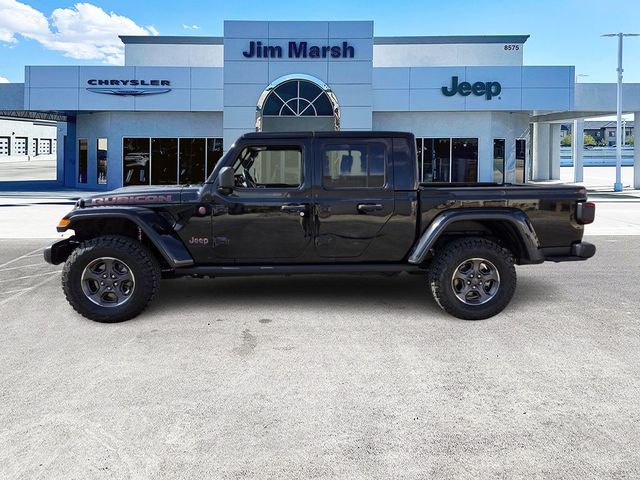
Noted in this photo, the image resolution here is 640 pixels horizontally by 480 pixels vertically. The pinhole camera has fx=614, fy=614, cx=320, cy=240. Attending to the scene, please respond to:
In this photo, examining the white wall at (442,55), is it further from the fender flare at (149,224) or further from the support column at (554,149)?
the fender flare at (149,224)

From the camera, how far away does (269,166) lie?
662 cm

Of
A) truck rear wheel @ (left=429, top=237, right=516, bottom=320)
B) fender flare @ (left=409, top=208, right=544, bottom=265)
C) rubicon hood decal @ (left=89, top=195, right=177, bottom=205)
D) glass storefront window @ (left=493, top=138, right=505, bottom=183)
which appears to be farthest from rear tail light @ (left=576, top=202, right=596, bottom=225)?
glass storefront window @ (left=493, top=138, right=505, bottom=183)

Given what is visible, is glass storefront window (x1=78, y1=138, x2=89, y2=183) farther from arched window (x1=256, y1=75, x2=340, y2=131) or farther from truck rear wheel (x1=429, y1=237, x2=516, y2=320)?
truck rear wheel (x1=429, y1=237, x2=516, y2=320)

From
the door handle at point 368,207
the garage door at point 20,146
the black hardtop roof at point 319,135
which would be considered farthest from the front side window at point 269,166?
the garage door at point 20,146

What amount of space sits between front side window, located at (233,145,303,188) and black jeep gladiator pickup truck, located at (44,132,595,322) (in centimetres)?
1

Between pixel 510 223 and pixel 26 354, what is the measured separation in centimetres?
471

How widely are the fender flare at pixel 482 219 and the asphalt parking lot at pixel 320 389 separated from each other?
0.67 m

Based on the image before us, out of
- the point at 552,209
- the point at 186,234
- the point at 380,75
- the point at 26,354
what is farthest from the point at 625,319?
the point at 380,75

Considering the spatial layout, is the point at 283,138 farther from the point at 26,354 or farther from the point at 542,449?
the point at 542,449

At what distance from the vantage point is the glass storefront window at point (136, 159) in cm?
2934

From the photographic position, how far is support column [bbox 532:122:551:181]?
4317 cm

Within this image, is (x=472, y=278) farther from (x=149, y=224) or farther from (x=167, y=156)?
(x=167, y=156)

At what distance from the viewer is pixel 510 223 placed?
249 inches

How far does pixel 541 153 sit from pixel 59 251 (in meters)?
41.9
